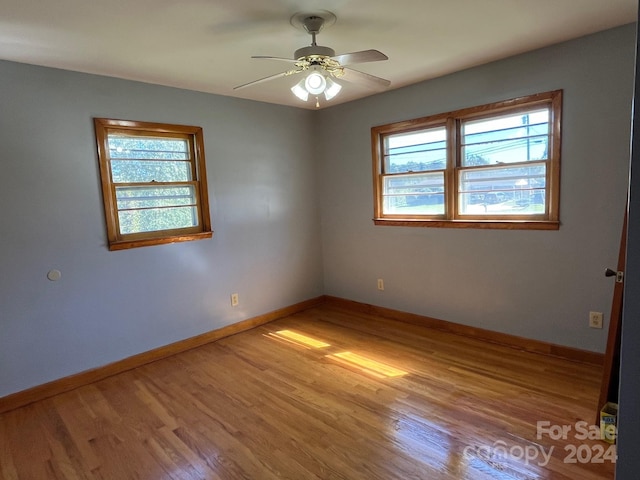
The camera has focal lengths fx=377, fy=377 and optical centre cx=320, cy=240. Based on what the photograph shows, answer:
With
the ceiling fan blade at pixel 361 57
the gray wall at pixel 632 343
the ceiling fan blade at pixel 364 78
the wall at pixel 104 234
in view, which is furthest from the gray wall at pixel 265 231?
the gray wall at pixel 632 343

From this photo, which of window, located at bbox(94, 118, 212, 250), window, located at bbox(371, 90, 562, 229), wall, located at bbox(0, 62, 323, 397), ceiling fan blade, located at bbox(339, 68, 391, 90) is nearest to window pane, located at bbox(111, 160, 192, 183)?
window, located at bbox(94, 118, 212, 250)

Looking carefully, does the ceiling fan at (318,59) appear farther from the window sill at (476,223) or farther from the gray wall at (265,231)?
the window sill at (476,223)

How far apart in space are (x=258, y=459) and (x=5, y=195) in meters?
2.40

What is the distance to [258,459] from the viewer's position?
2.02 m

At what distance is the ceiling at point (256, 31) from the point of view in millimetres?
1985

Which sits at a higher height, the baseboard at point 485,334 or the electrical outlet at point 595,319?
the electrical outlet at point 595,319

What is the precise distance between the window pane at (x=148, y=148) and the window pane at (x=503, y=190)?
261 centimetres

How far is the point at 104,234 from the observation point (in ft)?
9.89

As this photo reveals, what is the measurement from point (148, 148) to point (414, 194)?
2527 mm

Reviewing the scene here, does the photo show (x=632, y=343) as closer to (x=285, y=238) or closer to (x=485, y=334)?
(x=485, y=334)

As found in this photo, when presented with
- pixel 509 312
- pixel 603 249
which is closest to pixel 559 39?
pixel 603 249

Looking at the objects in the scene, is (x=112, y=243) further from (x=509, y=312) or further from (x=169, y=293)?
(x=509, y=312)

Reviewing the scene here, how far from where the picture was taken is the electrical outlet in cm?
279

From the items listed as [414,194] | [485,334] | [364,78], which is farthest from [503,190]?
[364,78]
